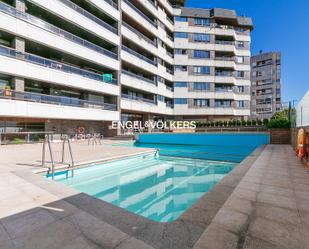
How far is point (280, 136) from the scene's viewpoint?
42.0 ft

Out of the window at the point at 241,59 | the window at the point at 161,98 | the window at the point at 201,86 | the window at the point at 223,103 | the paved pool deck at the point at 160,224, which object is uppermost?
the window at the point at 241,59

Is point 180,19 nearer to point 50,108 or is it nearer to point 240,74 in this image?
point 240,74

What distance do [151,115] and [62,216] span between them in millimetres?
28259

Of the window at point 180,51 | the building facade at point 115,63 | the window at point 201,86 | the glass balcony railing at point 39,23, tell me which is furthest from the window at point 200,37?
the glass balcony railing at point 39,23

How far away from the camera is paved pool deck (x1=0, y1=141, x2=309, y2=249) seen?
209 cm

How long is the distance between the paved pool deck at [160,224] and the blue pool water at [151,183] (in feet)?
5.31

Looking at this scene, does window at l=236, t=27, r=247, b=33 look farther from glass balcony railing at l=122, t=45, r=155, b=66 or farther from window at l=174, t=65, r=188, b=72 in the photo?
glass balcony railing at l=122, t=45, r=155, b=66

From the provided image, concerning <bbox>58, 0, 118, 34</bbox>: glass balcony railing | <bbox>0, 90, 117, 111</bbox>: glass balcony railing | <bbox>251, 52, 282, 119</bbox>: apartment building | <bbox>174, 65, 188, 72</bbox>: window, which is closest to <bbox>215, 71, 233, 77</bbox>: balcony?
<bbox>174, 65, 188, 72</bbox>: window

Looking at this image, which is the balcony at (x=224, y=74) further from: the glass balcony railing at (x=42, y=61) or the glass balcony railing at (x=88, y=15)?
the glass balcony railing at (x=42, y=61)

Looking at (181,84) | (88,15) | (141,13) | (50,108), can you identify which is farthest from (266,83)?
(50,108)

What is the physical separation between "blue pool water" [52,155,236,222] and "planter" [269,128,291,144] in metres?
6.00

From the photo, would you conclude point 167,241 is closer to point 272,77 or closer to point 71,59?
point 71,59

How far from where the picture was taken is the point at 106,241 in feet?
6.98

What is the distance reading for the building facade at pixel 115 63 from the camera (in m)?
15.4
